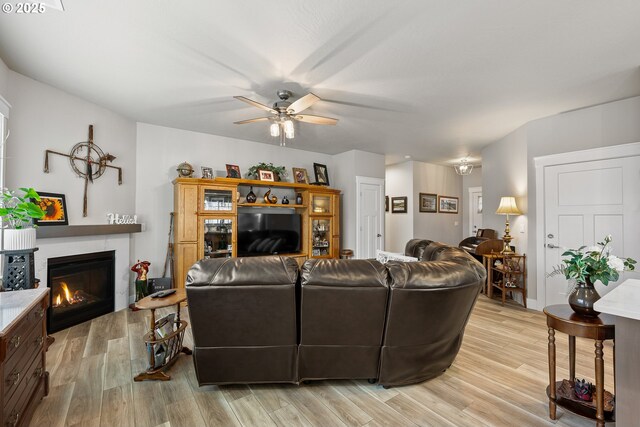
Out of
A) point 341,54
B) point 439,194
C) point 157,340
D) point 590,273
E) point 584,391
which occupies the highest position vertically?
point 341,54

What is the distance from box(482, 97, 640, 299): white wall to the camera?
10.9ft

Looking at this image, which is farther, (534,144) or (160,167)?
(160,167)

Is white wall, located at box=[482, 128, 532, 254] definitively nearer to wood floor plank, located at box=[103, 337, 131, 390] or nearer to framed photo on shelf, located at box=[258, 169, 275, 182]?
framed photo on shelf, located at box=[258, 169, 275, 182]

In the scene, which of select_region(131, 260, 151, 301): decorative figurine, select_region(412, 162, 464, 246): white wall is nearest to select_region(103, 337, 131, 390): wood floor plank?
select_region(131, 260, 151, 301): decorative figurine

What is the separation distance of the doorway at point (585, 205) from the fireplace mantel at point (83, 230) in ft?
18.3

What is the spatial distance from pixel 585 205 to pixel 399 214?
3847 millimetres

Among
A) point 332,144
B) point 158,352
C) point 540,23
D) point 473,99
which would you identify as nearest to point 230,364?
point 158,352

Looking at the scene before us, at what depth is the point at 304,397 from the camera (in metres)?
1.99

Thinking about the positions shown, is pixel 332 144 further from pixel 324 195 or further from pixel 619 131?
pixel 619 131

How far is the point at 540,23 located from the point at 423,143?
3303 millimetres

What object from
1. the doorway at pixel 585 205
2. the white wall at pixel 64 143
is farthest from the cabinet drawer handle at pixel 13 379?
the doorway at pixel 585 205

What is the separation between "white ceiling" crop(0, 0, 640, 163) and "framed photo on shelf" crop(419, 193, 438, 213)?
11.0ft

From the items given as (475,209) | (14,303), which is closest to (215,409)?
(14,303)

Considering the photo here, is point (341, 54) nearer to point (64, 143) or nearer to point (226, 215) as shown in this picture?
point (226, 215)
